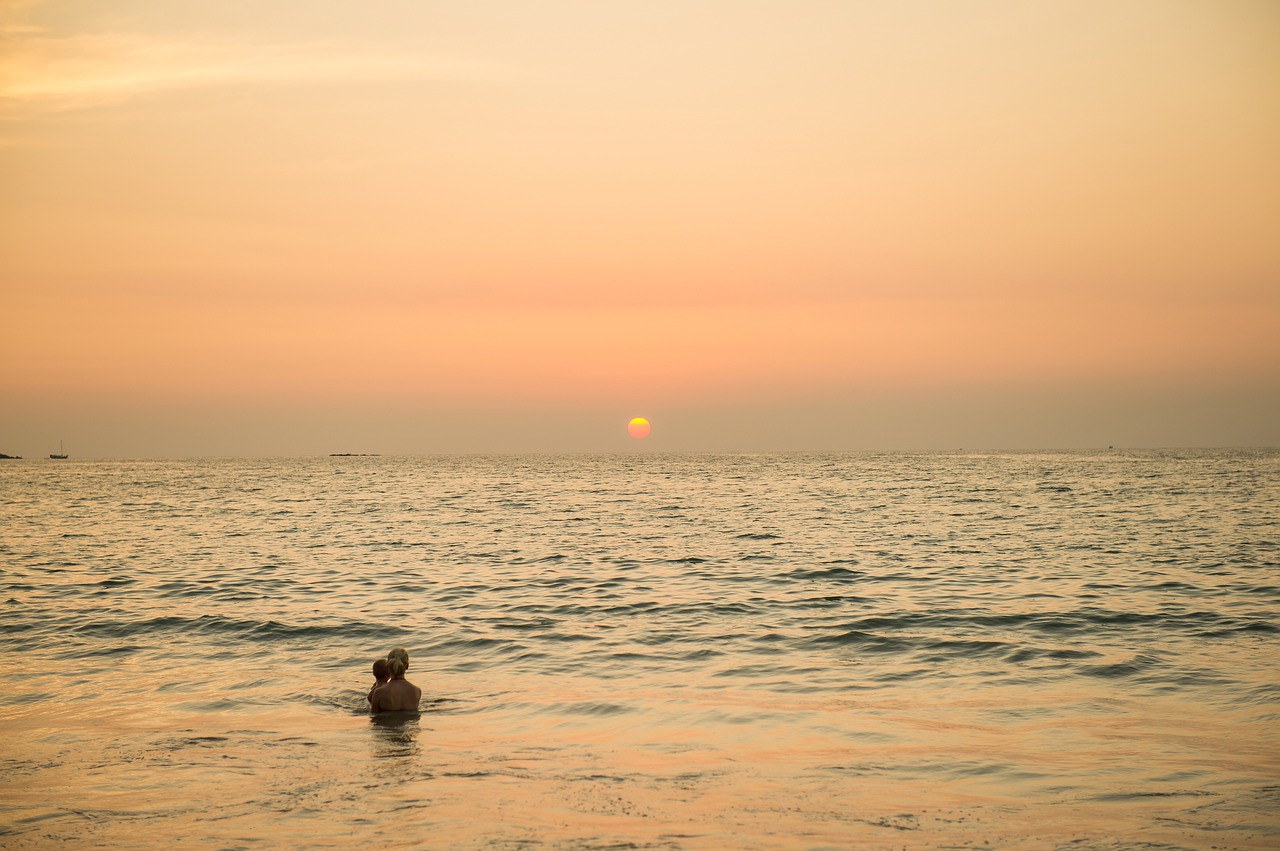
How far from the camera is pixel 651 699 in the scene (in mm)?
14703

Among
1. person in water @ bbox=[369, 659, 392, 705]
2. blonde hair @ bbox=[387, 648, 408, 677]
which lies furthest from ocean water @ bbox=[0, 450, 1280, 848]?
blonde hair @ bbox=[387, 648, 408, 677]

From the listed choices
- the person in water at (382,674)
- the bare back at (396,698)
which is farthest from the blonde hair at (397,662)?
the bare back at (396,698)

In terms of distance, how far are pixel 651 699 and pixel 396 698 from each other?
376 centimetres

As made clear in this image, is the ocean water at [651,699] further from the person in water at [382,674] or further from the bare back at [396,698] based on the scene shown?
the person in water at [382,674]

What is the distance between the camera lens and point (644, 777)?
10656 millimetres

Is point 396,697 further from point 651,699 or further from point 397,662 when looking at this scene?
point 651,699

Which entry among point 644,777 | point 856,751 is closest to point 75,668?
point 644,777

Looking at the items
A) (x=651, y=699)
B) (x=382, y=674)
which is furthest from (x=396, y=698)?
(x=651, y=699)

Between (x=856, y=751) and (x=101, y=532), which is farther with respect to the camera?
(x=101, y=532)

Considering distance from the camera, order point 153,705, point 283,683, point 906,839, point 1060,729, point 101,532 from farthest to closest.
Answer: point 101,532 < point 283,683 < point 153,705 < point 1060,729 < point 906,839

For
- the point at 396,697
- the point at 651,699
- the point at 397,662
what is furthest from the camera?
the point at 651,699

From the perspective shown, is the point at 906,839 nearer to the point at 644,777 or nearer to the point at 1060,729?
the point at 644,777

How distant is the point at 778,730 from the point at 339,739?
566 cm

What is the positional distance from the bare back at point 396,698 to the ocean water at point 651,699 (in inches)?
10.3
